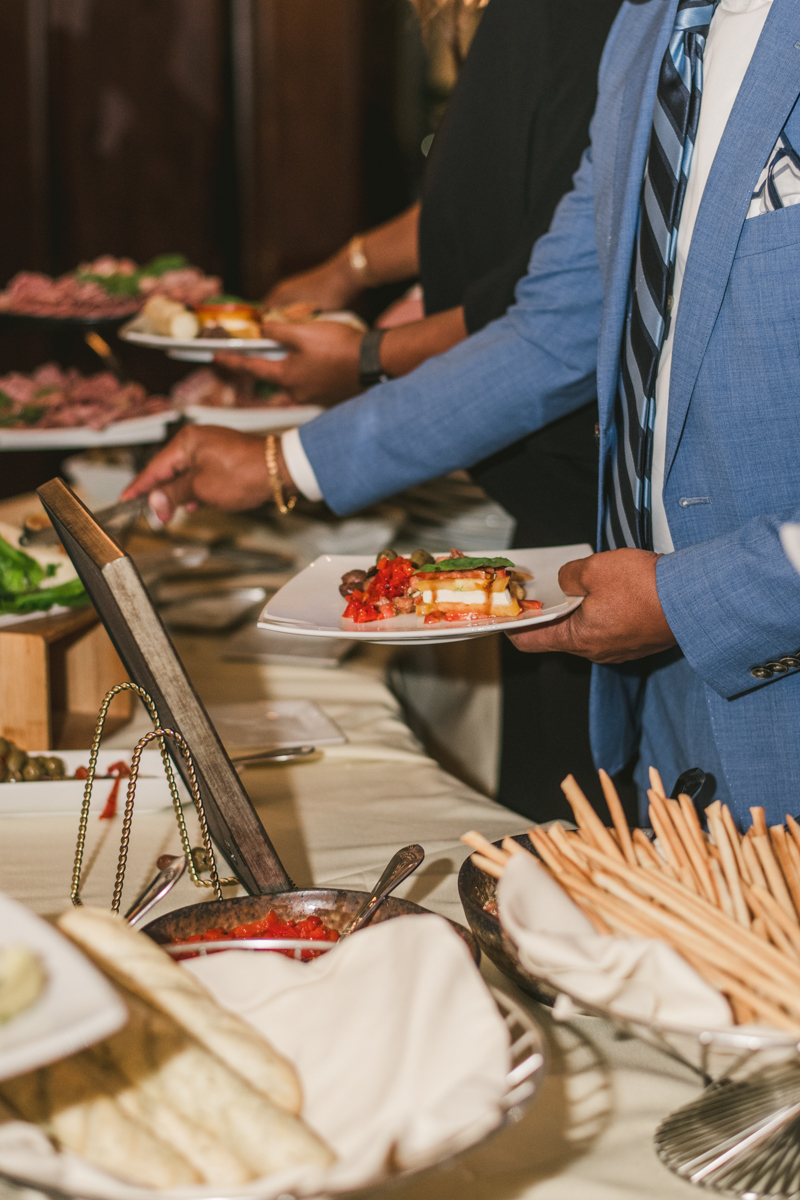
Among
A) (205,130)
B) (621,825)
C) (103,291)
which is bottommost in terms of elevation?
(621,825)

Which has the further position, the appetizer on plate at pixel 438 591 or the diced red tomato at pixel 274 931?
the appetizer on plate at pixel 438 591

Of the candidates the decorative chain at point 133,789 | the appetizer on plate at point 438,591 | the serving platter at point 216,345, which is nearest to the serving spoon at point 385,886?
the decorative chain at point 133,789

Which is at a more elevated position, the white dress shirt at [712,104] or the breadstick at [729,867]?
the white dress shirt at [712,104]

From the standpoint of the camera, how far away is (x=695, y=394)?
112 cm

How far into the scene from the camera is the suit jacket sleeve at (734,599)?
979 mm

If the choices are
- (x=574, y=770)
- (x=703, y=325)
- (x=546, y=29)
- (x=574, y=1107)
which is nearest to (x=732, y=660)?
(x=703, y=325)

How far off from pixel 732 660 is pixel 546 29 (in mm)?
1092

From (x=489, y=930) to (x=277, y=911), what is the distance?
15 cm

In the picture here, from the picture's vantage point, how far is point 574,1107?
682mm

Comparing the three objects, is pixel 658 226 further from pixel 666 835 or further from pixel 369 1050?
pixel 369 1050

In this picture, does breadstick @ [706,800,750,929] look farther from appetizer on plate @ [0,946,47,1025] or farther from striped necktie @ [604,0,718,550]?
striped necktie @ [604,0,718,550]

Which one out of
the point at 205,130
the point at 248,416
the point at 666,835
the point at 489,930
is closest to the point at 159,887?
the point at 489,930

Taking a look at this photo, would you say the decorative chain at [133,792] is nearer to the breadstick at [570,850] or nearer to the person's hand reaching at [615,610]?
the breadstick at [570,850]

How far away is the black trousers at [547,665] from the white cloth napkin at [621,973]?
111cm
